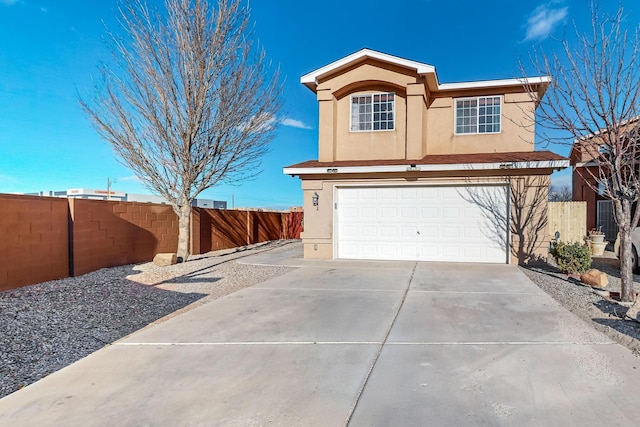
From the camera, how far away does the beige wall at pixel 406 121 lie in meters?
12.1

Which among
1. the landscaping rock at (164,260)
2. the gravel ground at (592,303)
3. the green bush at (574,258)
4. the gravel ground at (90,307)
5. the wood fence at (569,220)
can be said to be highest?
the wood fence at (569,220)

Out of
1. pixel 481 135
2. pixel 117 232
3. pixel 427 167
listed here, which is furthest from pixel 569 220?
pixel 117 232

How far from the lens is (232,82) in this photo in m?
11.5

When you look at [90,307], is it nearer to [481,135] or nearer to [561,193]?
[481,135]

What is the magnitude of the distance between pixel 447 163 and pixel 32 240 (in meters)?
10.3

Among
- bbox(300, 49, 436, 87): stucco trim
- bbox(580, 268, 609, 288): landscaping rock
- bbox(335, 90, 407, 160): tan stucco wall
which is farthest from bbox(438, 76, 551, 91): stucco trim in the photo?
bbox(580, 268, 609, 288): landscaping rock

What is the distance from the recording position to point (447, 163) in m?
11.1

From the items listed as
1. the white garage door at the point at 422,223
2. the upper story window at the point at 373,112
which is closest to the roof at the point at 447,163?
the white garage door at the point at 422,223

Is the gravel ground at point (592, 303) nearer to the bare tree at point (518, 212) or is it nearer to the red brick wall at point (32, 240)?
the bare tree at point (518, 212)

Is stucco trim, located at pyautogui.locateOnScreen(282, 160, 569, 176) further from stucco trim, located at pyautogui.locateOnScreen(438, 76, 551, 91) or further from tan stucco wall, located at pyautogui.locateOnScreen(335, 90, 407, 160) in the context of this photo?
stucco trim, located at pyautogui.locateOnScreen(438, 76, 551, 91)

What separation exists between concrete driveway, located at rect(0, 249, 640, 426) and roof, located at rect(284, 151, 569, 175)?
5276 mm

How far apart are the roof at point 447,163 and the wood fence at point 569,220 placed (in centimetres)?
463

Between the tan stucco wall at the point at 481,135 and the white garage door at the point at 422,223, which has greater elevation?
the tan stucco wall at the point at 481,135

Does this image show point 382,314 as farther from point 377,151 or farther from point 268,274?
point 377,151
